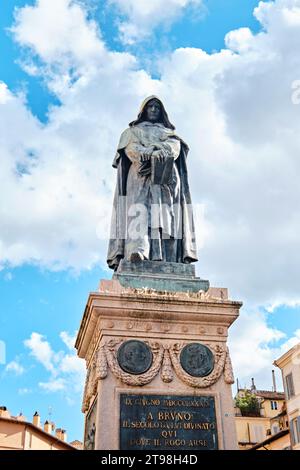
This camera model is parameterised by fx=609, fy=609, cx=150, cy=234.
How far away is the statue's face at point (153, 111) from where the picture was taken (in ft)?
40.3

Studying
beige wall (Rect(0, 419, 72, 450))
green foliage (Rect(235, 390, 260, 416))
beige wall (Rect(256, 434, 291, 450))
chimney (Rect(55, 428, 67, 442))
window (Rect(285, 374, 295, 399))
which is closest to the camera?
beige wall (Rect(0, 419, 72, 450))

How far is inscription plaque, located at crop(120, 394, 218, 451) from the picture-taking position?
8.70m

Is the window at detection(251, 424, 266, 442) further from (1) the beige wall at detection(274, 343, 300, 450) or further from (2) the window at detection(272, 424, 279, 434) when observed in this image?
(1) the beige wall at detection(274, 343, 300, 450)

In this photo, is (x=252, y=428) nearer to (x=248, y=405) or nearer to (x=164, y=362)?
(x=248, y=405)

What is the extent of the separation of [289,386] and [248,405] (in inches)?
1007

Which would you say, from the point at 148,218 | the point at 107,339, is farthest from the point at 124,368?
the point at 148,218

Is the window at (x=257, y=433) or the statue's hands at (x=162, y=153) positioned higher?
the window at (x=257, y=433)

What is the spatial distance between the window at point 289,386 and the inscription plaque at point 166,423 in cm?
2917

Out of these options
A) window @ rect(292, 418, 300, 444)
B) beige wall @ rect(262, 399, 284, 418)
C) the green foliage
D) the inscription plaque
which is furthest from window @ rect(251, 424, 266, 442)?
the inscription plaque

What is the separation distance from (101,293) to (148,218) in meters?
2.23

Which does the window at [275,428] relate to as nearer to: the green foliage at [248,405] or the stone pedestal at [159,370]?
the green foliage at [248,405]

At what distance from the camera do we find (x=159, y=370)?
9.27 metres

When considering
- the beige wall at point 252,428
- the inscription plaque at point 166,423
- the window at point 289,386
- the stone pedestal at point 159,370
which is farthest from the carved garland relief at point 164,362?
the beige wall at point 252,428

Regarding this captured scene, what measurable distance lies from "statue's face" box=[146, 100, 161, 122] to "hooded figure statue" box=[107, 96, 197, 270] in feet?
0.41
